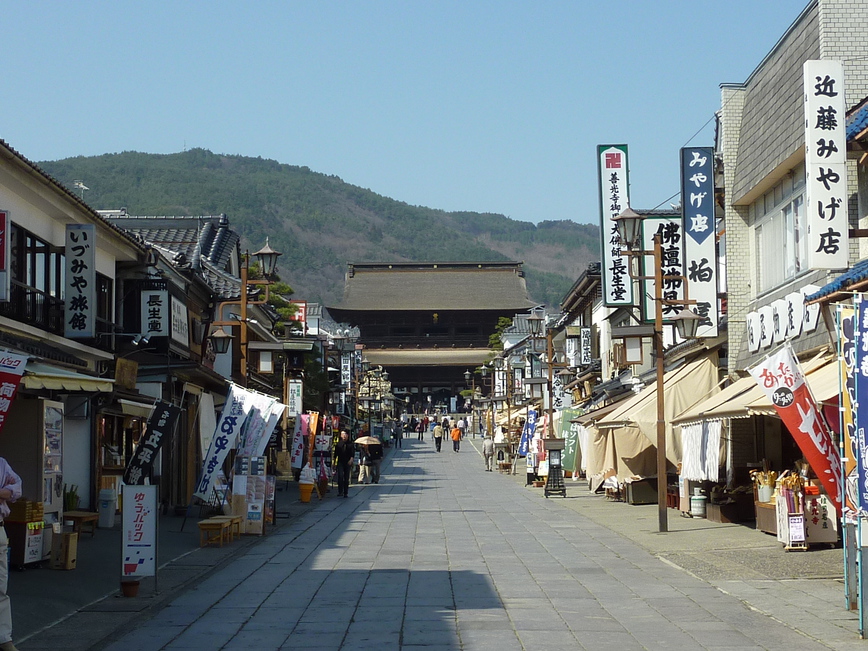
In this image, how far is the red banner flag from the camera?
396 inches

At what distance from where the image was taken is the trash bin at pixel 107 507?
18.8 m

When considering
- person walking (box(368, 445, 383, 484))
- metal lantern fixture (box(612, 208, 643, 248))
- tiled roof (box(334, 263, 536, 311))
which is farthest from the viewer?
tiled roof (box(334, 263, 536, 311))

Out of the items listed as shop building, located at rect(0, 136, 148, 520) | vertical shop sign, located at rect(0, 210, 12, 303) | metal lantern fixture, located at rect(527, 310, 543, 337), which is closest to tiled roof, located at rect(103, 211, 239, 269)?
metal lantern fixture, located at rect(527, 310, 543, 337)

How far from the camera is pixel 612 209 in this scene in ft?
77.7

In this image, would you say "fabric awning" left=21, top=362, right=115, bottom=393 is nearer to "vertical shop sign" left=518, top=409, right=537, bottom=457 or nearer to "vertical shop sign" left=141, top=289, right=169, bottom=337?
"vertical shop sign" left=141, top=289, right=169, bottom=337

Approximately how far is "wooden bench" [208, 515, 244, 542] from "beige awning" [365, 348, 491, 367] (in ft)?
209

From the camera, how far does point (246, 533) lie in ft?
58.4

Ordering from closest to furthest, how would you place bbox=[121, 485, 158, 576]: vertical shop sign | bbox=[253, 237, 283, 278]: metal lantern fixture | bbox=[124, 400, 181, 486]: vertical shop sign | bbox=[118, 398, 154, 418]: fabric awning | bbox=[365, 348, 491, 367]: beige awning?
bbox=[121, 485, 158, 576]: vertical shop sign
bbox=[124, 400, 181, 486]: vertical shop sign
bbox=[118, 398, 154, 418]: fabric awning
bbox=[253, 237, 283, 278]: metal lantern fixture
bbox=[365, 348, 491, 367]: beige awning

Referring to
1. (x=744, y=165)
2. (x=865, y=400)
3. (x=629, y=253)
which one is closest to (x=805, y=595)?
(x=865, y=400)

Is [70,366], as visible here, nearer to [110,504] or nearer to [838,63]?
[110,504]

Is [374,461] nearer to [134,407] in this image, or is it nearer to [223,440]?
[134,407]

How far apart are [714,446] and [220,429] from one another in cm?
790

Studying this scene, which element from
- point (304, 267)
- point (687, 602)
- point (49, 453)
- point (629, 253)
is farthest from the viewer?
point (304, 267)

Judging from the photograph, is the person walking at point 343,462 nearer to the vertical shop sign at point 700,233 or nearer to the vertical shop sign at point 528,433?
the vertical shop sign at point 528,433
